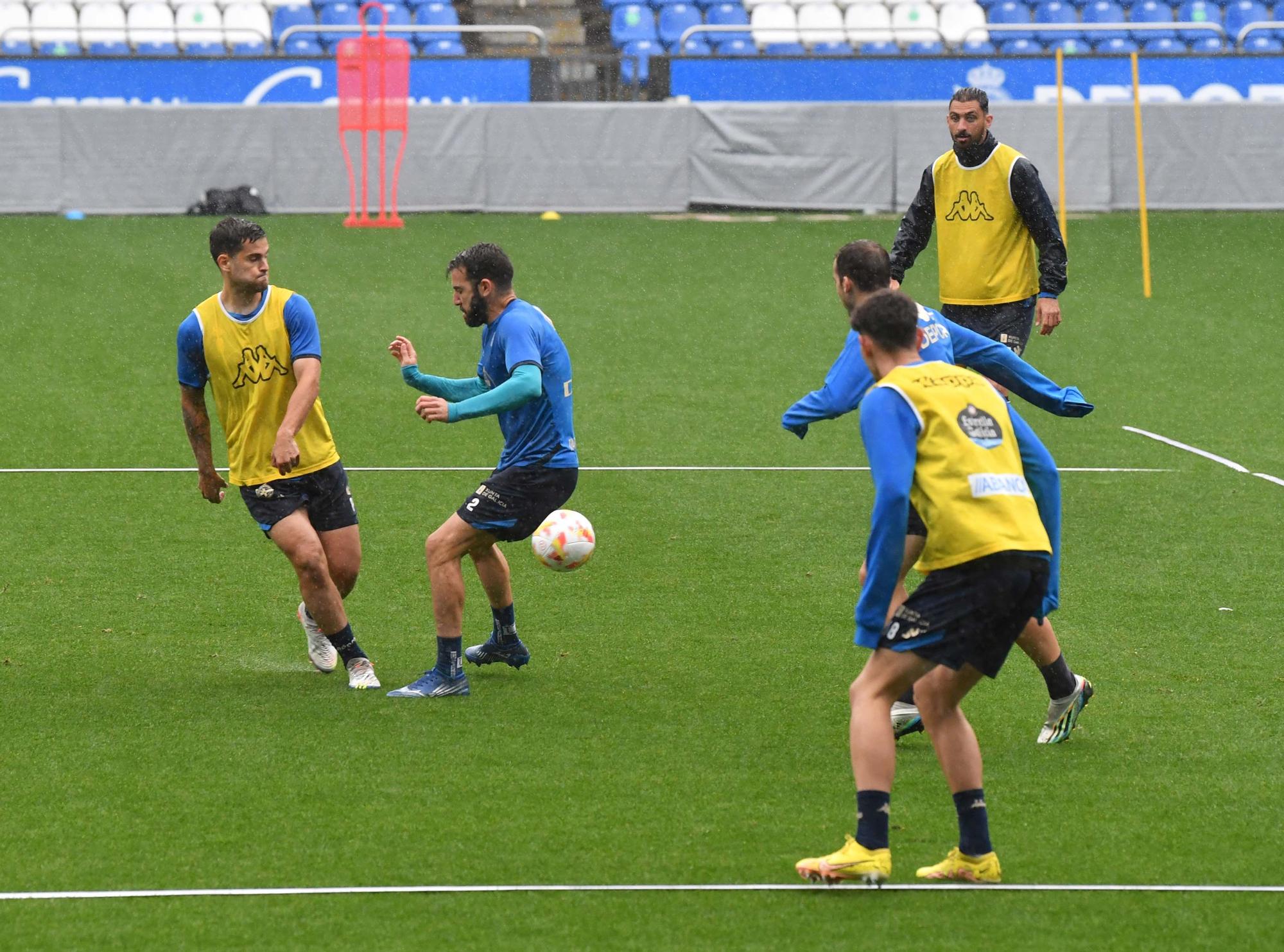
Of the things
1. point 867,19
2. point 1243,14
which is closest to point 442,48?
point 867,19

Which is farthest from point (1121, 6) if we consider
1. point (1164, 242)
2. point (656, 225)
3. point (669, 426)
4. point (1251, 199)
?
point (669, 426)

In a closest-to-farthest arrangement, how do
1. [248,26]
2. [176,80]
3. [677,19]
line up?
[176,80], [248,26], [677,19]

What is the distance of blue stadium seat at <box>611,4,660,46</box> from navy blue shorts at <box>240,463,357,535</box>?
23.2 meters

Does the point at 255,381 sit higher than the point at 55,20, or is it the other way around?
the point at 55,20

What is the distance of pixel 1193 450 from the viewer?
40.9ft

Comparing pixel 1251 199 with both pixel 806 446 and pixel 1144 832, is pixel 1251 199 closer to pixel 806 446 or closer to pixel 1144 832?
pixel 806 446

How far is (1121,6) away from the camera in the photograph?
3033 cm

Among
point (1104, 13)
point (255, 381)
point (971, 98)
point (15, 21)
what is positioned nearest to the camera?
point (255, 381)

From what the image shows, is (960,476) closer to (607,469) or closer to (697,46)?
(607,469)

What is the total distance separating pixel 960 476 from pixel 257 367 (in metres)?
3.44

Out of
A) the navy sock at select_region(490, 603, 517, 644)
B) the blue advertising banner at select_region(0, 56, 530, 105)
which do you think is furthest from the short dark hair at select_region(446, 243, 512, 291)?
the blue advertising banner at select_region(0, 56, 530, 105)

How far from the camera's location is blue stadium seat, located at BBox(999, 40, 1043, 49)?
28.6m

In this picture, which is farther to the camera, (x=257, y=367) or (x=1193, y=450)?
(x=1193, y=450)

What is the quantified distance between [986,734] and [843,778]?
0.80 meters
